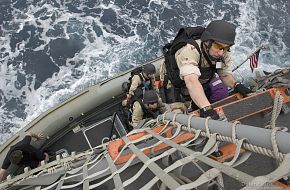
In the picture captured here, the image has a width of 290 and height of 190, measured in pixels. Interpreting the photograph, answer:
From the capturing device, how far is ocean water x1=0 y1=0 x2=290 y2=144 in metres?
13.7

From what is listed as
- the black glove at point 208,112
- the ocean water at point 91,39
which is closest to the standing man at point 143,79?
the black glove at point 208,112

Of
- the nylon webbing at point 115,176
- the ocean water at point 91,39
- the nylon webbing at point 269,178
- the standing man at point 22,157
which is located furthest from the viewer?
the ocean water at point 91,39

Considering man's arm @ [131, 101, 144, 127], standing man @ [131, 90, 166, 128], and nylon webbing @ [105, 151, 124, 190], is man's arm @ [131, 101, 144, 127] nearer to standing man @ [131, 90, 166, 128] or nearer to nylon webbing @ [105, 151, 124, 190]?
standing man @ [131, 90, 166, 128]

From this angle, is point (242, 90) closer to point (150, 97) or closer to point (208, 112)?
point (208, 112)

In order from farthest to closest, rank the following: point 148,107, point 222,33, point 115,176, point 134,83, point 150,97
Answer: point 134,83 < point 148,107 < point 150,97 < point 222,33 < point 115,176

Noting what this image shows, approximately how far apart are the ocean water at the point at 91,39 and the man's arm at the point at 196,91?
9.06 meters

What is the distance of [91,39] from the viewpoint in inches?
599

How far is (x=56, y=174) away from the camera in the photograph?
4.40 meters

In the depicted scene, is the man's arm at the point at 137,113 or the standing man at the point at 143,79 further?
the standing man at the point at 143,79

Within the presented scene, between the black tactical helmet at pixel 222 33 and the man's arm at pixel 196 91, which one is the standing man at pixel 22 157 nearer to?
the man's arm at pixel 196 91

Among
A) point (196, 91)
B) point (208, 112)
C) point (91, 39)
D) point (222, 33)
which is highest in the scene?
point (91, 39)

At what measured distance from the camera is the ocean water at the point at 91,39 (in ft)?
45.0

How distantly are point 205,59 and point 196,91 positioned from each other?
712mm

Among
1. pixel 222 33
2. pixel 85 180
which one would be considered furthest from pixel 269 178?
pixel 222 33
